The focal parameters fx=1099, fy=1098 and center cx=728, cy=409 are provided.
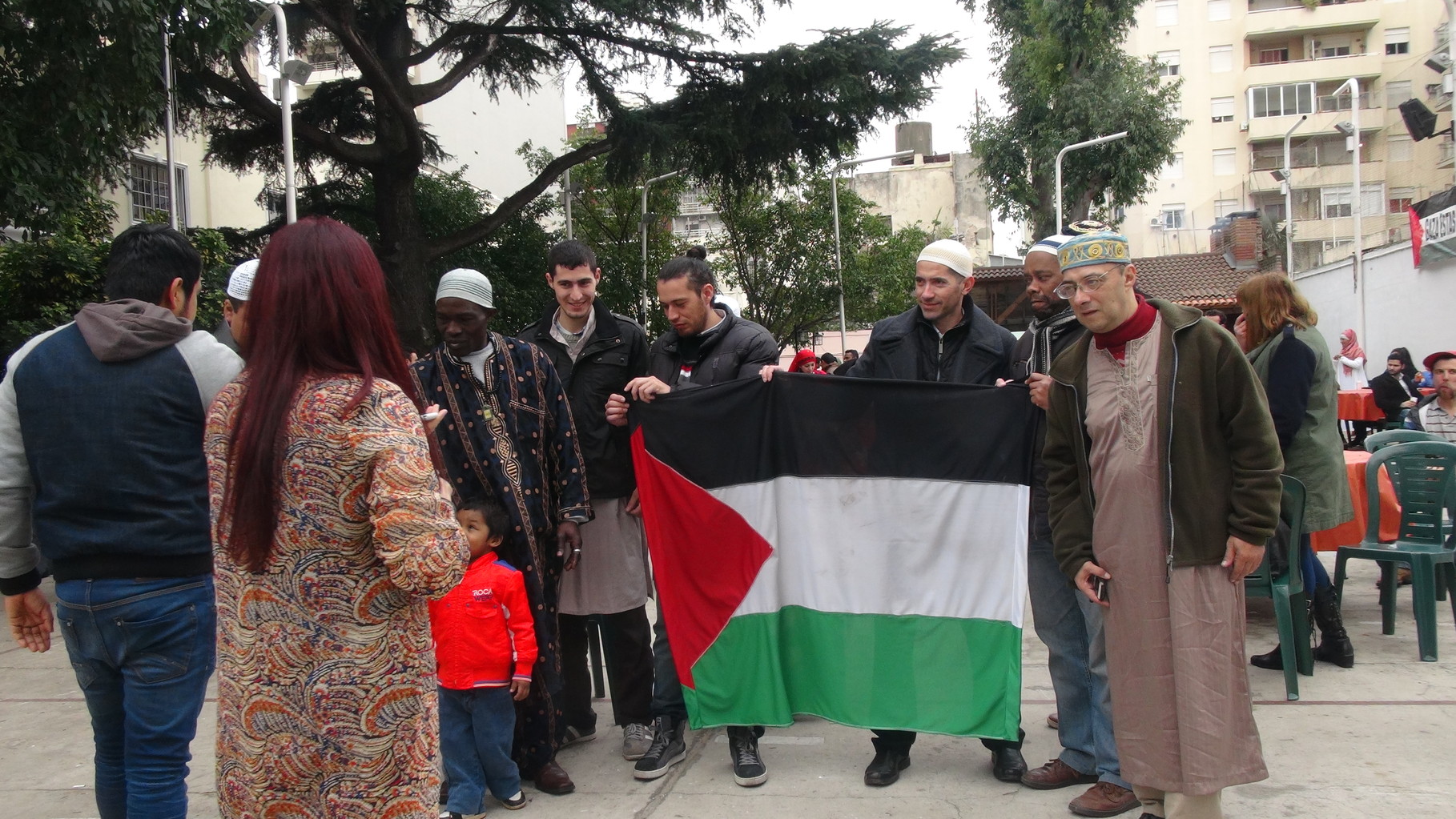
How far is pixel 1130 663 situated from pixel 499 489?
93.2 inches

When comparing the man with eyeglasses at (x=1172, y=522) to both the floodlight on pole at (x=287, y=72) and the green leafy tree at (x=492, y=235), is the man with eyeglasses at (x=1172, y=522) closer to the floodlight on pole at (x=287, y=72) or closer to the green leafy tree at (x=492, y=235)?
the floodlight on pole at (x=287, y=72)

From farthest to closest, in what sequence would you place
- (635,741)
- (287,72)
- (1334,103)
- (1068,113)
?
(1334,103) < (1068,113) < (287,72) < (635,741)

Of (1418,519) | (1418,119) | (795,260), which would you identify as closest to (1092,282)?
(1418,519)

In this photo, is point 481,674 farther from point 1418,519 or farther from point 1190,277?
point 1190,277

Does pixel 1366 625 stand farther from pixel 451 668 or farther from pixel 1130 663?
pixel 451 668

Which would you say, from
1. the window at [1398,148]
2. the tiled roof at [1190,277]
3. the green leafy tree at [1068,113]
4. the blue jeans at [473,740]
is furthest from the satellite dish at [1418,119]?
the blue jeans at [473,740]

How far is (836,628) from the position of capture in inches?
173

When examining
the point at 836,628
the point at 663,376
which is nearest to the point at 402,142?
the point at 663,376

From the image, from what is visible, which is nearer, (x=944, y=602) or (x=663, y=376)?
(x=944, y=602)

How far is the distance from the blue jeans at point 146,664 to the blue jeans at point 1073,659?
112 inches

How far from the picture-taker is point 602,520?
477 cm

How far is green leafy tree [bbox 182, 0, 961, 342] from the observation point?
1683 centimetres

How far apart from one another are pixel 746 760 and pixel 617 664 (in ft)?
2.44

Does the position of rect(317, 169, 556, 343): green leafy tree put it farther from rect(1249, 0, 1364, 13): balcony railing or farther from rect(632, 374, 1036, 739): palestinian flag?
rect(1249, 0, 1364, 13): balcony railing
